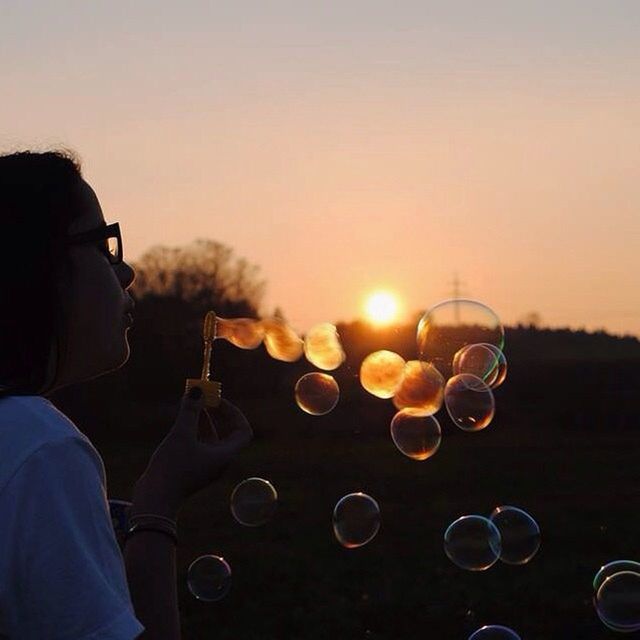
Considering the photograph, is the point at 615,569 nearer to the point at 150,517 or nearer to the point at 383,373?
the point at 383,373

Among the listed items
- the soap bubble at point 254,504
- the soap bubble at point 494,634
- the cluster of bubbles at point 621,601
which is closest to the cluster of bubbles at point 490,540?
the cluster of bubbles at point 621,601

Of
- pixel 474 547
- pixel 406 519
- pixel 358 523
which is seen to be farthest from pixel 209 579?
pixel 406 519

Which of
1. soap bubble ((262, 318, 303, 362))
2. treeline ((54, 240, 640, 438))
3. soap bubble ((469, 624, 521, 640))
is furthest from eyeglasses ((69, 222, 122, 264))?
treeline ((54, 240, 640, 438))

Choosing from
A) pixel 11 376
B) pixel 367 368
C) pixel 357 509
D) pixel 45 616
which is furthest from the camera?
pixel 367 368

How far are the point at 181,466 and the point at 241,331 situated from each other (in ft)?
4.49

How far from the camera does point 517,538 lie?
16.8 feet

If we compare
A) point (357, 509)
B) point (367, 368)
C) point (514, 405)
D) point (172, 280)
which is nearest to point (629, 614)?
point (357, 509)

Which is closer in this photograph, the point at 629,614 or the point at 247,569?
the point at 629,614

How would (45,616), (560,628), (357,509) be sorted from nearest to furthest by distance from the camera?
1. (45,616)
2. (357,509)
3. (560,628)

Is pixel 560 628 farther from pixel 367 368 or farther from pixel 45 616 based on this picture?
pixel 45 616

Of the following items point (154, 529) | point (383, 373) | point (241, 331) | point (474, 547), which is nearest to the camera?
point (154, 529)

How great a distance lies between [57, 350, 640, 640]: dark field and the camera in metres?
6.29

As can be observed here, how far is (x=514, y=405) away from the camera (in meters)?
24.4

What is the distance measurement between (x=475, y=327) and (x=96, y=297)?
15.2 ft
